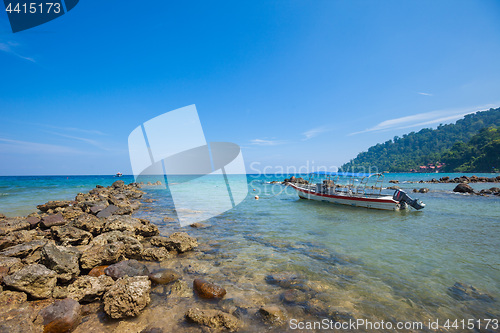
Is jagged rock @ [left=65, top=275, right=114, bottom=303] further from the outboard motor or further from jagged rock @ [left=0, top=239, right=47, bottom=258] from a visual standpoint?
the outboard motor

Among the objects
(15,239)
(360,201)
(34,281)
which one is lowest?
(360,201)

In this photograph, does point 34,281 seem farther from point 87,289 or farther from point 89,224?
point 89,224

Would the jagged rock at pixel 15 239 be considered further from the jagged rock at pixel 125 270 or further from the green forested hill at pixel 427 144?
the green forested hill at pixel 427 144

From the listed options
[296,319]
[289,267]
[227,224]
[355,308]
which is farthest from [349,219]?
[296,319]

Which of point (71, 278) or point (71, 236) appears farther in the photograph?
point (71, 236)

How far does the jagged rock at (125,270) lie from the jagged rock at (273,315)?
3506 mm

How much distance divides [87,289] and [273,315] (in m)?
4.11

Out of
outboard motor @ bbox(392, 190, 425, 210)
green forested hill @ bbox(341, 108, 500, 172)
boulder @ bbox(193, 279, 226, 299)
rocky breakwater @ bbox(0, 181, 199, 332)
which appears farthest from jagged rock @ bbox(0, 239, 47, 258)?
green forested hill @ bbox(341, 108, 500, 172)

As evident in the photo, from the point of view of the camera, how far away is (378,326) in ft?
13.7

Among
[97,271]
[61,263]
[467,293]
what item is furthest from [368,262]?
[61,263]

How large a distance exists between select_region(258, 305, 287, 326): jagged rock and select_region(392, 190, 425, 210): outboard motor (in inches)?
737

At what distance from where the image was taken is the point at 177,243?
8.06 m

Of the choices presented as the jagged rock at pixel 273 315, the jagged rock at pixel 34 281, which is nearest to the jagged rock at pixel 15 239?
the jagged rock at pixel 34 281

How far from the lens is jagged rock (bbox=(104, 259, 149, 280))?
215 inches
